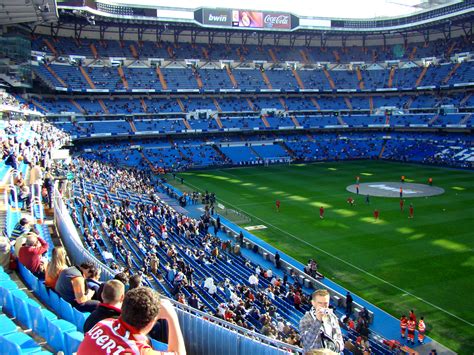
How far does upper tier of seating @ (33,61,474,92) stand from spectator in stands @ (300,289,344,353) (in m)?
58.8

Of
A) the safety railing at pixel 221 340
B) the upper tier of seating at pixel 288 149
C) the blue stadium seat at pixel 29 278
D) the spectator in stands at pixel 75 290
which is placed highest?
the spectator in stands at pixel 75 290

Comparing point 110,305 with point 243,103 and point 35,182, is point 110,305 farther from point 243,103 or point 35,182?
point 243,103

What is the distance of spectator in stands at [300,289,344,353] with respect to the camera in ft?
16.3

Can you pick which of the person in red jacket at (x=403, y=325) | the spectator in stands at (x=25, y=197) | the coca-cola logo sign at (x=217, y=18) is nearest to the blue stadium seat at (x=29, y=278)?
the spectator in stands at (x=25, y=197)

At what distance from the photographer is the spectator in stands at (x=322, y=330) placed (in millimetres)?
4973

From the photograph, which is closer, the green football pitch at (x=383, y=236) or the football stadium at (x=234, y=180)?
the football stadium at (x=234, y=180)

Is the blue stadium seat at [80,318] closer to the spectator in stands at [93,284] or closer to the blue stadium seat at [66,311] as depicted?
the blue stadium seat at [66,311]

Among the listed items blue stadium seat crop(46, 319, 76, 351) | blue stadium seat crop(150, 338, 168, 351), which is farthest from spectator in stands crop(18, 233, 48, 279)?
blue stadium seat crop(150, 338, 168, 351)

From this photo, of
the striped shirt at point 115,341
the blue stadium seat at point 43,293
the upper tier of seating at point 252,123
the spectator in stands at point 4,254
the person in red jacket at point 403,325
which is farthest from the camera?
the upper tier of seating at point 252,123

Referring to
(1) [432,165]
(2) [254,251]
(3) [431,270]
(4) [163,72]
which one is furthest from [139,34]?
(3) [431,270]

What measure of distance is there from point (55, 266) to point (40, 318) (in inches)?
31.9

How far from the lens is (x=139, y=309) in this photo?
3223 millimetres

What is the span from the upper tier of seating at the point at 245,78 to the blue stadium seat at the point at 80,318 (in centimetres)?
5684

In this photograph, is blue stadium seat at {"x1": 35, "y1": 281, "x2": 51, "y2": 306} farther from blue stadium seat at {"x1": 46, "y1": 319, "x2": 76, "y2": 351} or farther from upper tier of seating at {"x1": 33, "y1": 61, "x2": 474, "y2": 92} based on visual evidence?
upper tier of seating at {"x1": 33, "y1": 61, "x2": 474, "y2": 92}
